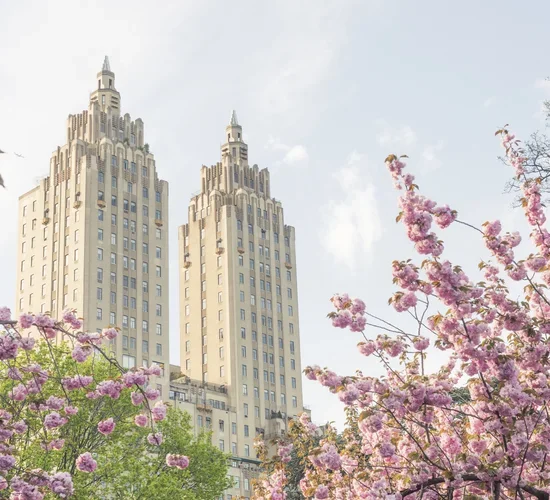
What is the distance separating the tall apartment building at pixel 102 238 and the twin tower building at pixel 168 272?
143 millimetres

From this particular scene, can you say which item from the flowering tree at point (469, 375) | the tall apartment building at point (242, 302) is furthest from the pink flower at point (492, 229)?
the tall apartment building at point (242, 302)

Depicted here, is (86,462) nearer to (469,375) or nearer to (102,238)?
(469,375)

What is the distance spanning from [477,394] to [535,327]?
4.61 ft

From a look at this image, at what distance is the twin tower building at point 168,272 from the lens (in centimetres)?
9888

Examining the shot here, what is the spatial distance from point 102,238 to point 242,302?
20181 mm

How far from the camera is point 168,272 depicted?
346ft

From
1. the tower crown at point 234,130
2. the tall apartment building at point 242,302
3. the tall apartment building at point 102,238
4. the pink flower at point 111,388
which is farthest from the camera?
the tower crown at point 234,130

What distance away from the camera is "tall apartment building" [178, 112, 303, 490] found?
108 meters

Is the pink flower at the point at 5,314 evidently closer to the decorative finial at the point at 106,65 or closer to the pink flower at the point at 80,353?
the pink flower at the point at 80,353

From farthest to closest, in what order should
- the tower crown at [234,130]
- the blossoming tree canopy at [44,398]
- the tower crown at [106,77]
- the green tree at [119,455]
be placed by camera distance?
1. the tower crown at [234,130]
2. the tower crown at [106,77]
3. the green tree at [119,455]
4. the blossoming tree canopy at [44,398]

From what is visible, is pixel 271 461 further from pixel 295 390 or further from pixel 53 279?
pixel 295 390

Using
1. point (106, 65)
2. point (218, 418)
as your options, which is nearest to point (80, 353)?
point (218, 418)

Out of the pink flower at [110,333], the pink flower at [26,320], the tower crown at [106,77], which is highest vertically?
the tower crown at [106,77]

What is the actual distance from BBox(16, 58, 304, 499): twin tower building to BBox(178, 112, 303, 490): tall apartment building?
143 mm
